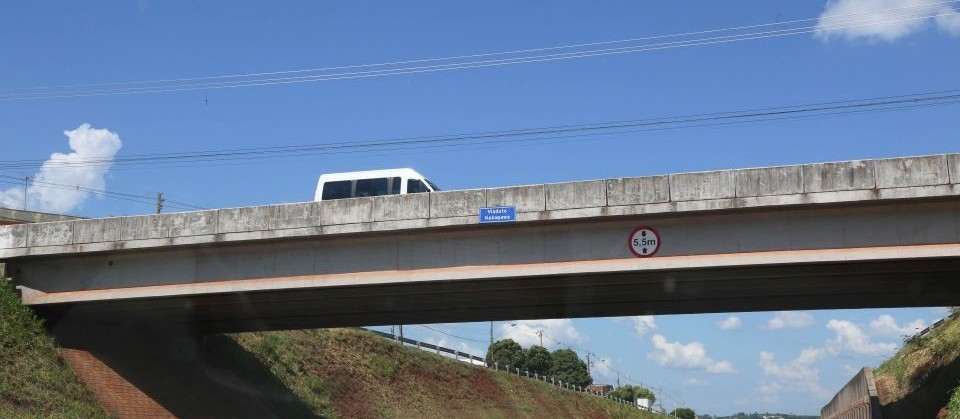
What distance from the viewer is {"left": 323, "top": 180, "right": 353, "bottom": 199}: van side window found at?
33406mm

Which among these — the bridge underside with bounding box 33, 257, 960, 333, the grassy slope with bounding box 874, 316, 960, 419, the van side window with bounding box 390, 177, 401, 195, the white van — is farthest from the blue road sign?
the grassy slope with bounding box 874, 316, 960, 419

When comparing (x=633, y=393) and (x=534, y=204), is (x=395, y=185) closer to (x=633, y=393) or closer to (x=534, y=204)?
(x=534, y=204)

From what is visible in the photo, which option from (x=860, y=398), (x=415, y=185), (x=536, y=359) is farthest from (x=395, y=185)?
(x=536, y=359)

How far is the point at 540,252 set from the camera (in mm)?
21781

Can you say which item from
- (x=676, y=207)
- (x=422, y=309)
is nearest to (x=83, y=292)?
(x=422, y=309)

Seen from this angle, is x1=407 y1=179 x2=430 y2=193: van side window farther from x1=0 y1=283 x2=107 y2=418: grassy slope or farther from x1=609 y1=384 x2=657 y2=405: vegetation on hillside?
x1=609 y1=384 x2=657 y2=405: vegetation on hillside

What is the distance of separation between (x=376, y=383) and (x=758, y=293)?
23.8 m

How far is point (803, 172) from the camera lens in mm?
19578

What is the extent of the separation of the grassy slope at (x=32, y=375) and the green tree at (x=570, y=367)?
413 feet

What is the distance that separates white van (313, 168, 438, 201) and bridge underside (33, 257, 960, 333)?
4.94 metres

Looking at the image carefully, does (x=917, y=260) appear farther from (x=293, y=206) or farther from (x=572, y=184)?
(x=293, y=206)

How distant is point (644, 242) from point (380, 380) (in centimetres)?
2605

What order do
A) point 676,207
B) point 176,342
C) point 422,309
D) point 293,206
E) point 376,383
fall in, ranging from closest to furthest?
point 676,207
point 293,206
point 422,309
point 176,342
point 376,383

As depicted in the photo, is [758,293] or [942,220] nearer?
[942,220]
